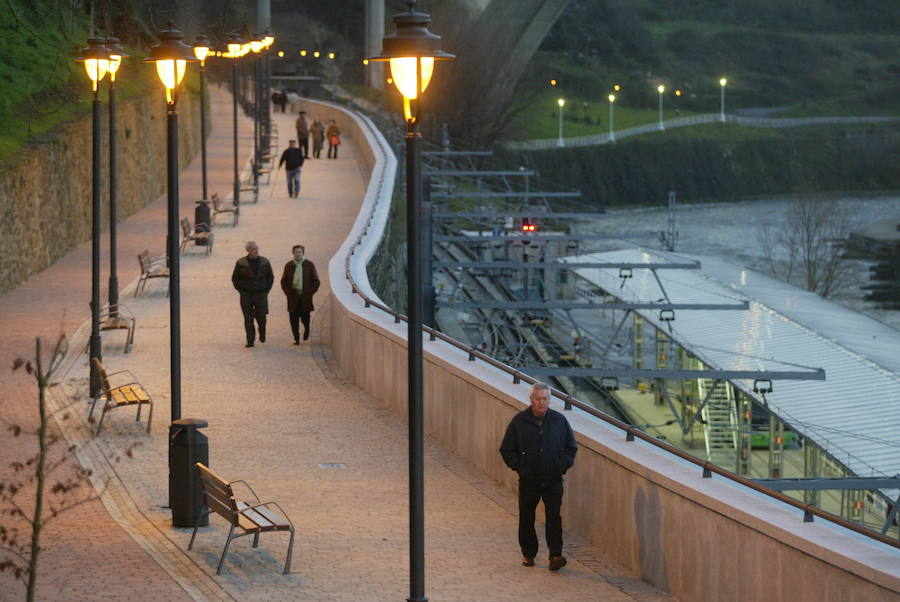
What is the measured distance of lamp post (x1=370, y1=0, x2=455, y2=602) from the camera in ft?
28.9

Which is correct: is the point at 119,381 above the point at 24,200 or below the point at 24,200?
below

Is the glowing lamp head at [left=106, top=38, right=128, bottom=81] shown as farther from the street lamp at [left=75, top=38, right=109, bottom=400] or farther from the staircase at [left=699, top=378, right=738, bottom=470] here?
the staircase at [left=699, top=378, right=738, bottom=470]

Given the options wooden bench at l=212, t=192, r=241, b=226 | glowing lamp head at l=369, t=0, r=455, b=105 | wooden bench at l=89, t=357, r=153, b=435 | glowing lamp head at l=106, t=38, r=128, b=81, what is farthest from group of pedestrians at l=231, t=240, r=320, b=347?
wooden bench at l=212, t=192, r=241, b=226

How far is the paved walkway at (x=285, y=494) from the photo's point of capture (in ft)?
34.3

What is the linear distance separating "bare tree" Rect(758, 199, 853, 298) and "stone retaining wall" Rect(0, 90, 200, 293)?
37.1 meters

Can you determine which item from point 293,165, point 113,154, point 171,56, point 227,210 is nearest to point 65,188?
point 227,210

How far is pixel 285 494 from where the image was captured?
13516mm

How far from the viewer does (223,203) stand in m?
38.1

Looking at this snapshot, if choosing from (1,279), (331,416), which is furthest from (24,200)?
(331,416)

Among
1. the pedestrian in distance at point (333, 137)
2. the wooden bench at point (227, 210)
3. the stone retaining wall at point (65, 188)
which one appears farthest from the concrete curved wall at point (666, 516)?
the pedestrian in distance at point (333, 137)

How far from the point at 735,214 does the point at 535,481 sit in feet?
315

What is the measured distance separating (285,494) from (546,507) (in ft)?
11.6

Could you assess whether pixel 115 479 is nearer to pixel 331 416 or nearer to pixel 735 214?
pixel 331 416

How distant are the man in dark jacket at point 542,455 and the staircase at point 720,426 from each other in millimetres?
19667
